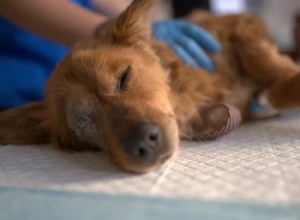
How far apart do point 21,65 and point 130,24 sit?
71cm

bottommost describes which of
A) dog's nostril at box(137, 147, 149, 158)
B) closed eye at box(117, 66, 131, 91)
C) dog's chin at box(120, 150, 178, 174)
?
dog's chin at box(120, 150, 178, 174)

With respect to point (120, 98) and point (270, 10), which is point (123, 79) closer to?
point (120, 98)

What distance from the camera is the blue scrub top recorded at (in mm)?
1868

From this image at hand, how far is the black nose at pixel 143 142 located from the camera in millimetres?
985

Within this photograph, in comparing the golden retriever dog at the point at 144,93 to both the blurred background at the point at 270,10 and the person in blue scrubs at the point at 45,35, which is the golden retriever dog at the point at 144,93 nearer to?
the person in blue scrubs at the point at 45,35

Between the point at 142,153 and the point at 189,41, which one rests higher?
the point at 189,41

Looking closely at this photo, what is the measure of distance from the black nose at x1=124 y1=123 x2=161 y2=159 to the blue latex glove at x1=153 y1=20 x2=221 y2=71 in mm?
682

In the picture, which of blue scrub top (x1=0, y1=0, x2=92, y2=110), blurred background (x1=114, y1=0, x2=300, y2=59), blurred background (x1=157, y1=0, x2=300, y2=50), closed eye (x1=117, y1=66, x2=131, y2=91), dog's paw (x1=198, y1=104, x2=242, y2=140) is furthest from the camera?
blurred background (x1=157, y1=0, x2=300, y2=50)

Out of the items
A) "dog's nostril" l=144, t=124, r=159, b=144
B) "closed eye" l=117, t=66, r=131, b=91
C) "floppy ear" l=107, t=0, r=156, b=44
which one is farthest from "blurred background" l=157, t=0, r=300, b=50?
"dog's nostril" l=144, t=124, r=159, b=144

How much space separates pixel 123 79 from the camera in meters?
1.27

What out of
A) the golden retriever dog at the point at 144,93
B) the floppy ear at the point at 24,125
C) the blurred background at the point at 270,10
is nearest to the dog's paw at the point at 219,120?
the golden retriever dog at the point at 144,93

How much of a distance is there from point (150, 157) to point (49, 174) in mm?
269

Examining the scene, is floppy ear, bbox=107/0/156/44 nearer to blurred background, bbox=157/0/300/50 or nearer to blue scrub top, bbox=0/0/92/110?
blue scrub top, bbox=0/0/92/110

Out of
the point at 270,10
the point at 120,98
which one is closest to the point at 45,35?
the point at 120,98
